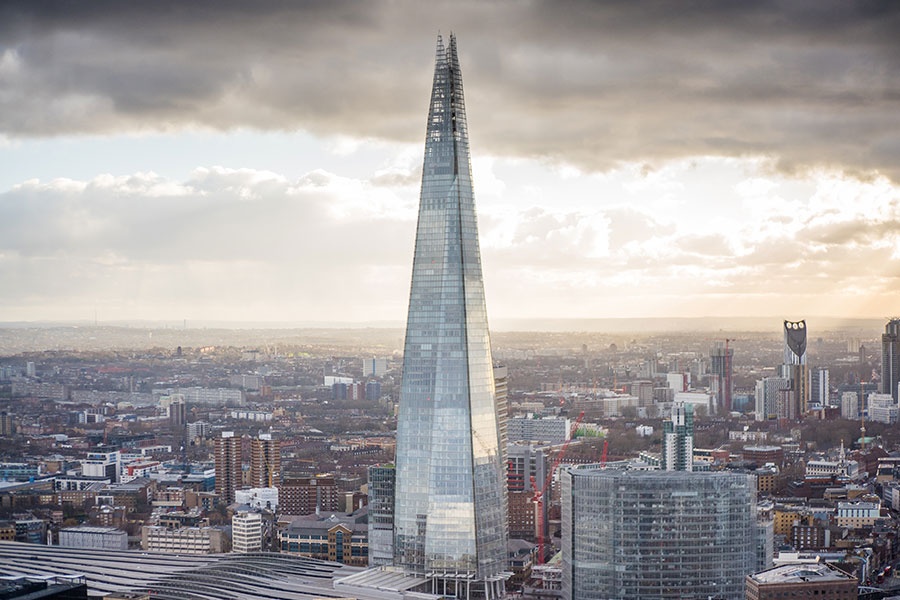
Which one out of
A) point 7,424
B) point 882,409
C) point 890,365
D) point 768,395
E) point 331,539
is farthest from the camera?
point 890,365

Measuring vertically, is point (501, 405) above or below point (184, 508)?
above

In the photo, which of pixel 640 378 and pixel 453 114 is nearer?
pixel 453 114

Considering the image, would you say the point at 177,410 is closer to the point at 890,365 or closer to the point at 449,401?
the point at 890,365

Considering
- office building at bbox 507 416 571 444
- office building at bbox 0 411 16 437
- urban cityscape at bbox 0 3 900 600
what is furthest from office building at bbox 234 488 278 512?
office building at bbox 0 411 16 437

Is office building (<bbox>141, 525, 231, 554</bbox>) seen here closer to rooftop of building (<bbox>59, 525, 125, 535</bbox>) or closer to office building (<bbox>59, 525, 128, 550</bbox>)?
office building (<bbox>59, 525, 128, 550</bbox>)

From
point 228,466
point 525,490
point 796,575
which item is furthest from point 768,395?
point 796,575

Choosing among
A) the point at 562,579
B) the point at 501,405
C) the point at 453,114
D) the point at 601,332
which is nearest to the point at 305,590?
the point at 562,579

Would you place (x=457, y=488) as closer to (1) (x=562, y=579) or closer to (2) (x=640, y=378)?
(1) (x=562, y=579)
